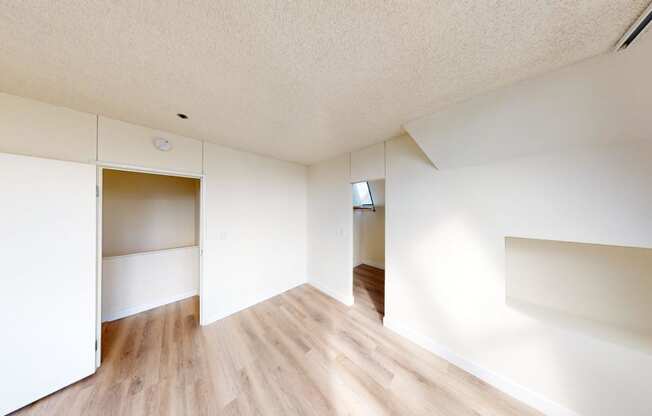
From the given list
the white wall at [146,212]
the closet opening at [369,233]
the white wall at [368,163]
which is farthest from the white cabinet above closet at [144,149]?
the closet opening at [369,233]

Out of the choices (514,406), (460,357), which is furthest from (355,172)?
(514,406)

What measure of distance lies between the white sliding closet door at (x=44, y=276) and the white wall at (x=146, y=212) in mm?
1661

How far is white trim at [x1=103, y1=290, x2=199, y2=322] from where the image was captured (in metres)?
2.44

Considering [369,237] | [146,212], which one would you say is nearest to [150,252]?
[146,212]

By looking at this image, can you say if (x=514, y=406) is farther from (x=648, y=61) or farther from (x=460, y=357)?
Answer: (x=648, y=61)

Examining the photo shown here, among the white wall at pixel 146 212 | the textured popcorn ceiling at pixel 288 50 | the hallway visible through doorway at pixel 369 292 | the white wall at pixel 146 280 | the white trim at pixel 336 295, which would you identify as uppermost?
the textured popcorn ceiling at pixel 288 50

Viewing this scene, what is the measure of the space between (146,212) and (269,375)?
3.18 meters

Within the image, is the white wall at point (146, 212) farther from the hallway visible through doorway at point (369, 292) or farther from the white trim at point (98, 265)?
the hallway visible through doorway at point (369, 292)

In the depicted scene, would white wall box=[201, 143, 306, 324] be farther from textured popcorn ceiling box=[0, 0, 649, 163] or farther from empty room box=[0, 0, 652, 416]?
textured popcorn ceiling box=[0, 0, 649, 163]

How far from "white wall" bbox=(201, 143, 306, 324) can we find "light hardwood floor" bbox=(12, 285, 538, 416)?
51cm

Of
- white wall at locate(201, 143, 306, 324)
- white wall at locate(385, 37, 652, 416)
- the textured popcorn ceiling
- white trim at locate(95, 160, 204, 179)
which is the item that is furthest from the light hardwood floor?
the textured popcorn ceiling

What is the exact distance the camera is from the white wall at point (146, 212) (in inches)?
109

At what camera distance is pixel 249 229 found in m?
2.75

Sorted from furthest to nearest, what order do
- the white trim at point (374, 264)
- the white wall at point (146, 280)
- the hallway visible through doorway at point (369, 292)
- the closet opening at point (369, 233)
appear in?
the white trim at point (374, 264) < the closet opening at point (369, 233) < the hallway visible through doorway at point (369, 292) < the white wall at point (146, 280)
